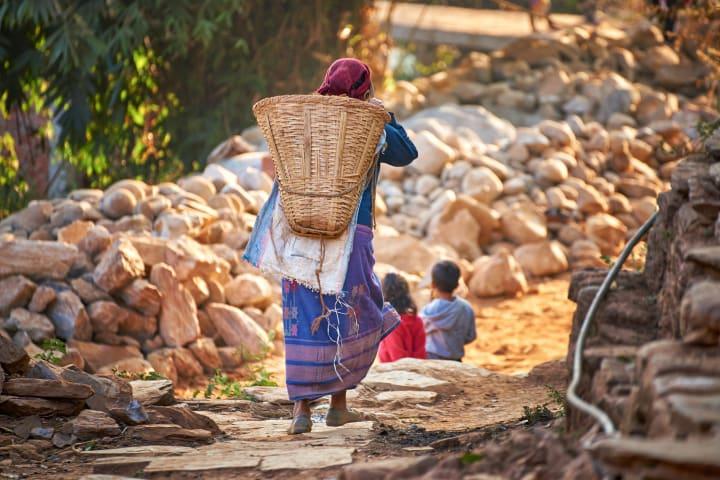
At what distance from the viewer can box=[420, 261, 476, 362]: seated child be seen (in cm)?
661

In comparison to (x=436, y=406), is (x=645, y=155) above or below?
above

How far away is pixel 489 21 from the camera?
56.1 ft

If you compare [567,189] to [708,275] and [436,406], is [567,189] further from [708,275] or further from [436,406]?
[708,275]

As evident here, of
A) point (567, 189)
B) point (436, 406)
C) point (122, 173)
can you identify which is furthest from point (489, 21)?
point (436, 406)

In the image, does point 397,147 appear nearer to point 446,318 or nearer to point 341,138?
point 341,138

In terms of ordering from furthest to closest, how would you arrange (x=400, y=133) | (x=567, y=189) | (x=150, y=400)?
1. (x=567, y=189)
2. (x=150, y=400)
3. (x=400, y=133)

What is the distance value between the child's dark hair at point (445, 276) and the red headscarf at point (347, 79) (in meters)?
2.23

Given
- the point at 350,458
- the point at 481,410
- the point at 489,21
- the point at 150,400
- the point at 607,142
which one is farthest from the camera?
the point at 489,21

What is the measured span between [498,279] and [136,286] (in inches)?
146

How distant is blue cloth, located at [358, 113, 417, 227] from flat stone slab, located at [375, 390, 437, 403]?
1.36 meters

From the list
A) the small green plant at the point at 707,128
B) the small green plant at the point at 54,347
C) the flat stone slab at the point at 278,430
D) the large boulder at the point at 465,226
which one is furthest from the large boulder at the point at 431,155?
the flat stone slab at the point at 278,430

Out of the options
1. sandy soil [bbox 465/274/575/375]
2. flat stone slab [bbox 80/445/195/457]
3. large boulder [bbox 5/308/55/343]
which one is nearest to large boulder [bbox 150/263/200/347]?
large boulder [bbox 5/308/55/343]

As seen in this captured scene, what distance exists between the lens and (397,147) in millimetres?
4566

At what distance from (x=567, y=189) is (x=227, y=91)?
411cm
